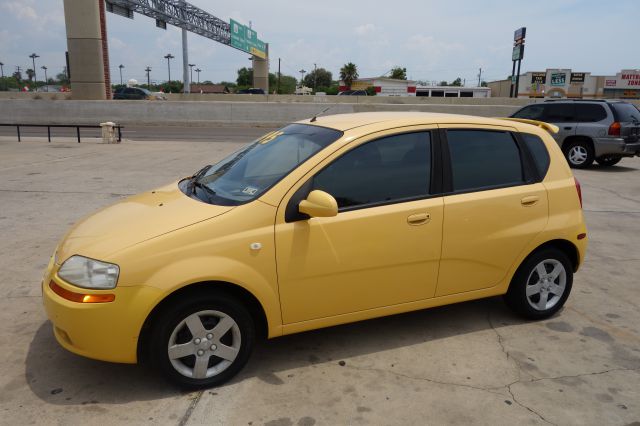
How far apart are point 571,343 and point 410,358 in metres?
1.27

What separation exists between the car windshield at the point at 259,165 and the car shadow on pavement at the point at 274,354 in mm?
1157

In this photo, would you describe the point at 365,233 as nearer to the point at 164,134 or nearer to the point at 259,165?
the point at 259,165

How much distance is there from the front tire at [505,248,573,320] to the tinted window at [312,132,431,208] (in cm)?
119

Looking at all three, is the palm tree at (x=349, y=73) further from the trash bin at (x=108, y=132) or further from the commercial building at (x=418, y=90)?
the trash bin at (x=108, y=132)

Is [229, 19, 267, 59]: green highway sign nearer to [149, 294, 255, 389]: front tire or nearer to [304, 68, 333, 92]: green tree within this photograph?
[149, 294, 255, 389]: front tire

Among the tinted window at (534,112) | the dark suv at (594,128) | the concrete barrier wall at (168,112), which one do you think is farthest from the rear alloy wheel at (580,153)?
the concrete barrier wall at (168,112)

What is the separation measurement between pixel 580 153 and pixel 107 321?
1270 cm

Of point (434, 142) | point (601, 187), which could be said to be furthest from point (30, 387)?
point (601, 187)

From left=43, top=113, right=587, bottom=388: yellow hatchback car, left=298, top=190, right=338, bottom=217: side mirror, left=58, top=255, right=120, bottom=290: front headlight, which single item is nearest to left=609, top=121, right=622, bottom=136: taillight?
left=43, top=113, right=587, bottom=388: yellow hatchback car

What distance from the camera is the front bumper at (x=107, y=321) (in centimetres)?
284

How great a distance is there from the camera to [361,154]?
346cm

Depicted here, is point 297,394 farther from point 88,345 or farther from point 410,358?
point 88,345

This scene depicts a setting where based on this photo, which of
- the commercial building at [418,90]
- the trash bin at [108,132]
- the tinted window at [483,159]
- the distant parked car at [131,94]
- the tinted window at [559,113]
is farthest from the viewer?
the commercial building at [418,90]

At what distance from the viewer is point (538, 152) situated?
4113 mm
